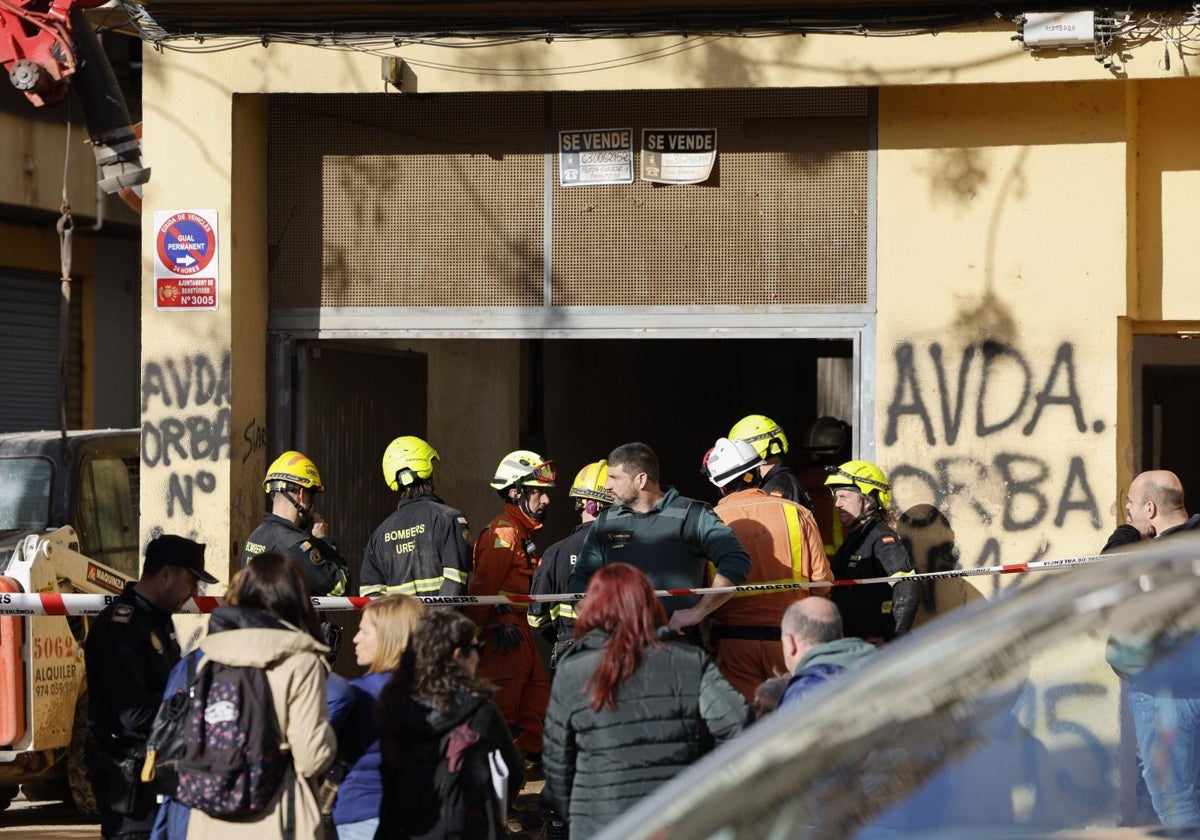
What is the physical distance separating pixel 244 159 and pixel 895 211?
375cm

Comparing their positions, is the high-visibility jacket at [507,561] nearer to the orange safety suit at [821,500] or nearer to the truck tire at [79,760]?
the truck tire at [79,760]

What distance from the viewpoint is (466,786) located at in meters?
4.90

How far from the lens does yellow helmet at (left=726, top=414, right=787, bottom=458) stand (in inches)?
332

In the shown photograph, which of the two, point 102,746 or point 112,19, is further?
point 112,19

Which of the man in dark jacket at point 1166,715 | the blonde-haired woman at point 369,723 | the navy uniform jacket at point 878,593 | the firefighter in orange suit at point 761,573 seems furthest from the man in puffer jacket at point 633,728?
the navy uniform jacket at point 878,593

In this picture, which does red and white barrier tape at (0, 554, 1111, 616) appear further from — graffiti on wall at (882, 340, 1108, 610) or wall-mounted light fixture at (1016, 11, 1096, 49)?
wall-mounted light fixture at (1016, 11, 1096, 49)

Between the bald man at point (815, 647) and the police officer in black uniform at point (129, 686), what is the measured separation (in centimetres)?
230

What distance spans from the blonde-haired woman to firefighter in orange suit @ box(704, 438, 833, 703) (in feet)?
8.16

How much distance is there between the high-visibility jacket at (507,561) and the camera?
354 inches

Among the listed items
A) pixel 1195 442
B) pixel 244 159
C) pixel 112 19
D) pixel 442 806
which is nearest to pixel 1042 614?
pixel 442 806

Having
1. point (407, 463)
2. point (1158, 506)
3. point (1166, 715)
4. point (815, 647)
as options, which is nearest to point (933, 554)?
point (1158, 506)

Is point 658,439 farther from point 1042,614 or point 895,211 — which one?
point 1042,614

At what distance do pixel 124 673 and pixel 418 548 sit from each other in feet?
9.00

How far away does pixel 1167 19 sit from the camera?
8.19 metres
